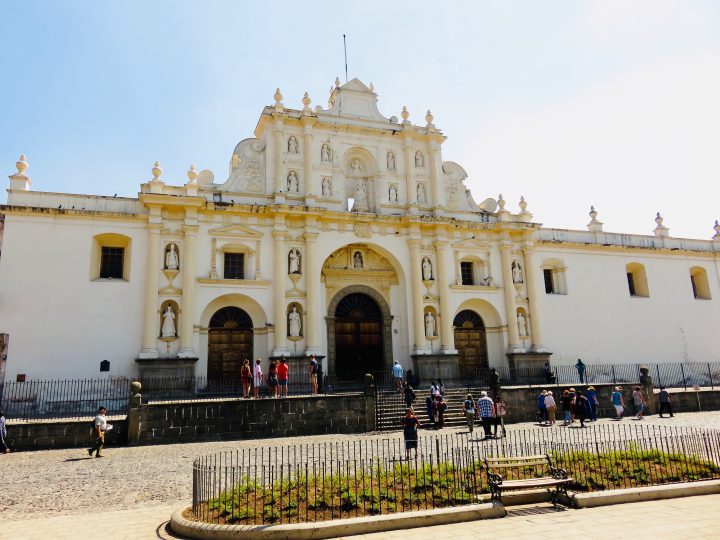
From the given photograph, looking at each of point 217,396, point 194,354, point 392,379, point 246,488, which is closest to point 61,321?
point 194,354

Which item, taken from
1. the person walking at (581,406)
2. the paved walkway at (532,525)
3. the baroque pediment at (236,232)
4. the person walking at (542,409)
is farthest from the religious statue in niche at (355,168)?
the paved walkway at (532,525)

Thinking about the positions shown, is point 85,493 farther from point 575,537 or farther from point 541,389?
point 541,389

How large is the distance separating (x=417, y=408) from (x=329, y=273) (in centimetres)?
758

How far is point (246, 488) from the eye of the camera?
25.3ft

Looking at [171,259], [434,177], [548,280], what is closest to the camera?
[171,259]

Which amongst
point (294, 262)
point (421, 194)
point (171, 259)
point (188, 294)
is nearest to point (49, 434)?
point (188, 294)

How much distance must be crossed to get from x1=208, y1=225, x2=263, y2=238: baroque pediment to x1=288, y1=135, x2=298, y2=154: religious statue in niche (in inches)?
169

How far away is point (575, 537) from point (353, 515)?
2.83 meters

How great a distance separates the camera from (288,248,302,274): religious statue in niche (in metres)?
21.9

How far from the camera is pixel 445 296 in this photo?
23656mm

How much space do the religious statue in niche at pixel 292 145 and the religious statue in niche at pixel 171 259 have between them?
6.87 meters

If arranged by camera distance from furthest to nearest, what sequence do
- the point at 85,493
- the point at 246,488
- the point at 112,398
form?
1. the point at 112,398
2. the point at 85,493
3. the point at 246,488

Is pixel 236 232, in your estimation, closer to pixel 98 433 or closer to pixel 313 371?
pixel 313 371

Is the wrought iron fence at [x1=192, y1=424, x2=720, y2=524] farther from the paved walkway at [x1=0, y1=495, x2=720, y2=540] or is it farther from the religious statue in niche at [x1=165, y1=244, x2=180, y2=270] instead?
the religious statue in niche at [x1=165, y1=244, x2=180, y2=270]
